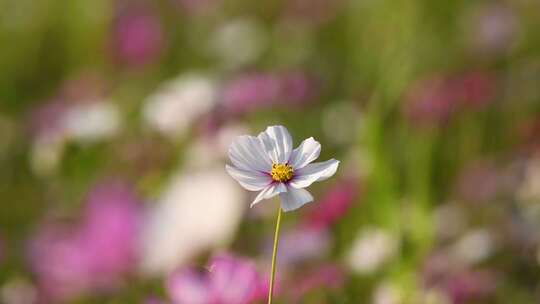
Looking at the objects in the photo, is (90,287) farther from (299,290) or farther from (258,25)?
(258,25)

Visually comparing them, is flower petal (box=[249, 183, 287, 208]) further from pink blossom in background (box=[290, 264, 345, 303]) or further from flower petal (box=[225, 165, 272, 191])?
pink blossom in background (box=[290, 264, 345, 303])

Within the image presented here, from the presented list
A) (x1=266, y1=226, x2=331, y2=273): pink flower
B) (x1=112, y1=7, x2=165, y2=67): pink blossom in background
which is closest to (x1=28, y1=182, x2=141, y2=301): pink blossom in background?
(x1=266, y1=226, x2=331, y2=273): pink flower

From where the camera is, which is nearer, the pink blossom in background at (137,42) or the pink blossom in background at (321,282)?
the pink blossom in background at (321,282)

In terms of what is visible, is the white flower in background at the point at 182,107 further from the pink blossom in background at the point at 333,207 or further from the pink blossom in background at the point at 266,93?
the pink blossom in background at the point at 333,207

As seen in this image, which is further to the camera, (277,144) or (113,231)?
(113,231)

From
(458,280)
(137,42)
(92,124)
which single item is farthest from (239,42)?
(458,280)

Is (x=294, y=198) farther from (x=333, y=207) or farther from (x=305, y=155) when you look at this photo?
(x=333, y=207)

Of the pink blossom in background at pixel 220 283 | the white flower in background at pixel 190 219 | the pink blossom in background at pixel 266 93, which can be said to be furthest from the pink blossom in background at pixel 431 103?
the pink blossom in background at pixel 220 283
